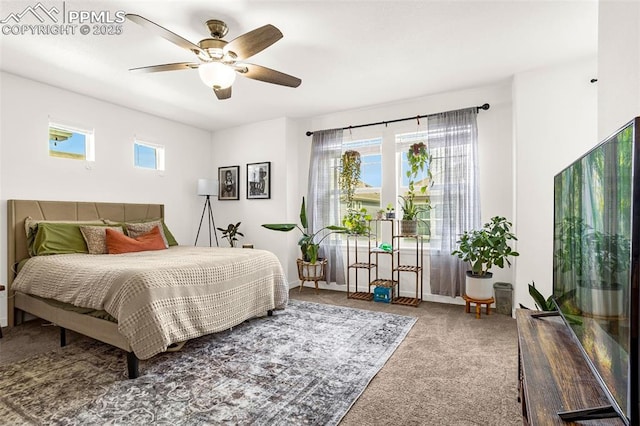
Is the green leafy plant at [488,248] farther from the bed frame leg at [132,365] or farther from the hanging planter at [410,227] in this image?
the bed frame leg at [132,365]

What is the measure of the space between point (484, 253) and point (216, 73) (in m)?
3.03

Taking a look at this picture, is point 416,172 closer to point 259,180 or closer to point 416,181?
point 416,181

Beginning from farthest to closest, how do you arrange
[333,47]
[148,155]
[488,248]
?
[148,155], [488,248], [333,47]

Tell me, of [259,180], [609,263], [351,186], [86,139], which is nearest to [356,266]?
[351,186]

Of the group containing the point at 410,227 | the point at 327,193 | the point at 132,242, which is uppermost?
the point at 327,193

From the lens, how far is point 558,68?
3.19 metres

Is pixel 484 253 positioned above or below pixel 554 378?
above

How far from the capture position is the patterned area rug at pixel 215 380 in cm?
181

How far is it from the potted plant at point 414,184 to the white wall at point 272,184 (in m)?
1.73

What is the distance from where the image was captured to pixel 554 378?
3.72 feet

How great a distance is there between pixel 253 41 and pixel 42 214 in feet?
10.2

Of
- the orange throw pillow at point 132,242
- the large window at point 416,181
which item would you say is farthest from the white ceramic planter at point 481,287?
the orange throw pillow at point 132,242

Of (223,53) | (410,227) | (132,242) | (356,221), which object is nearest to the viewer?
(223,53)

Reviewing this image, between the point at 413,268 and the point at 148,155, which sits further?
the point at 148,155
